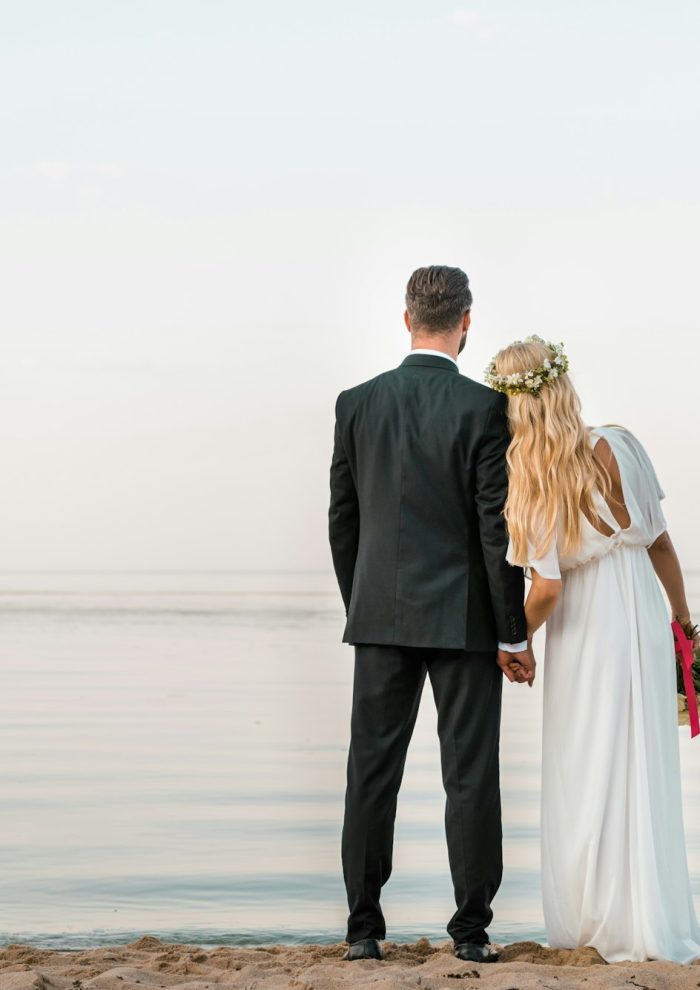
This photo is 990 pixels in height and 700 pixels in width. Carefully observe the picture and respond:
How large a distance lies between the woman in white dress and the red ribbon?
13cm

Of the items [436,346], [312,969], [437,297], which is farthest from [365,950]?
[437,297]

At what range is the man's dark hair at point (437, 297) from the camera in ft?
12.1

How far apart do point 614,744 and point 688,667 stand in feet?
1.29

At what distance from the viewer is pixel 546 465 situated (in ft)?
11.6

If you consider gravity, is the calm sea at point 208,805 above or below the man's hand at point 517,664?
below

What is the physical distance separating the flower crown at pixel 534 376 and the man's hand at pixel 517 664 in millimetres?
678

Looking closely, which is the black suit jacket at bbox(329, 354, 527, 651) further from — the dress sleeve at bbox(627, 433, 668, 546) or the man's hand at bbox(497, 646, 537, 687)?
the dress sleeve at bbox(627, 433, 668, 546)

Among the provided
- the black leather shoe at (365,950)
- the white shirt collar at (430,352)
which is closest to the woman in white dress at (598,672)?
the white shirt collar at (430,352)

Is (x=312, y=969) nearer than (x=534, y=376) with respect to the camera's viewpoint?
Yes

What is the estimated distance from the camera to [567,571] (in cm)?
375

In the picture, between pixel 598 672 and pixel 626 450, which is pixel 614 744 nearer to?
pixel 598 672

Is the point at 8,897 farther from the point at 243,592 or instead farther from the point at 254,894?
the point at 243,592

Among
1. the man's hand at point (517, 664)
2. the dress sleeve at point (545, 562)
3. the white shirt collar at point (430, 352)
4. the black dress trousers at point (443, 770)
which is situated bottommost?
the black dress trousers at point (443, 770)

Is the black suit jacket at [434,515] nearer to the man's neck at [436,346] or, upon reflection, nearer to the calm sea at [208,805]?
the man's neck at [436,346]
